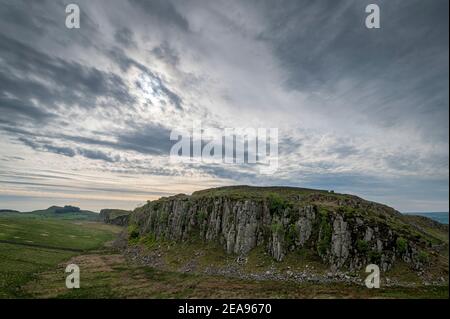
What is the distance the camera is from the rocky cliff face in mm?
57156

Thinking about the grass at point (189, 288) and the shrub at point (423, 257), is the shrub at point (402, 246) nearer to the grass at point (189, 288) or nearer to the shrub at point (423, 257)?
the shrub at point (423, 257)

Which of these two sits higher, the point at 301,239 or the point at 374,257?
the point at 301,239

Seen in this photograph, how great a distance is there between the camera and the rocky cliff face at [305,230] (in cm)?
5716

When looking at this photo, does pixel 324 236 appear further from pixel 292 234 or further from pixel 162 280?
pixel 162 280

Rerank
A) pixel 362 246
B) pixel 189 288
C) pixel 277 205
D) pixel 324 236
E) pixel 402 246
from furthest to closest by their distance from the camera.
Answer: pixel 277 205 < pixel 324 236 < pixel 362 246 < pixel 402 246 < pixel 189 288

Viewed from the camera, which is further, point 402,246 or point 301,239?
point 301,239

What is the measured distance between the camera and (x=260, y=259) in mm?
64438

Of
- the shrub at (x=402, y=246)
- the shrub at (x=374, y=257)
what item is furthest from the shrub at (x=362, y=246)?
the shrub at (x=402, y=246)

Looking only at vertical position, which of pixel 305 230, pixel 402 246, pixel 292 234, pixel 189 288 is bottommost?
pixel 189 288

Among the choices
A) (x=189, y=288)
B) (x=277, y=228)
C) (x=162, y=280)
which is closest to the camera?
(x=189, y=288)

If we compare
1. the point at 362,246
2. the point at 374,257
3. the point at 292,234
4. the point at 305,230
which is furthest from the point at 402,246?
the point at 292,234

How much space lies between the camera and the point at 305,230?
218 feet
